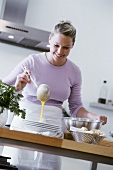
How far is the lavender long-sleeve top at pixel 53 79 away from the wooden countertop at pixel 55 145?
704 millimetres

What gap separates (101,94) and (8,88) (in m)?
2.57

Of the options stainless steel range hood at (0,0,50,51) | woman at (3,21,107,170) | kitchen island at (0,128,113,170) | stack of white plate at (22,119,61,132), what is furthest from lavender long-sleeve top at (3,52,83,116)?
stainless steel range hood at (0,0,50,51)

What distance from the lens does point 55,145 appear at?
4.21 feet

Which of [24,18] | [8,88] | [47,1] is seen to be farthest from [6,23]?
[8,88]

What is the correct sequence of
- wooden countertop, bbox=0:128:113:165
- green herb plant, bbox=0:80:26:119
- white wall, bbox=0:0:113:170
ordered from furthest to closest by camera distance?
white wall, bbox=0:0:113:170, green herb plant, bbox=0:80:26:119, wooden countertop, bbox=0:128:113:165

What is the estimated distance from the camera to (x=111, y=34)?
4055 millimetres

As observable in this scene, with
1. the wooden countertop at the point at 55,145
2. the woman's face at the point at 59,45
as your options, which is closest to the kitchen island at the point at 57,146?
the wooden countertop at the point at 55,145

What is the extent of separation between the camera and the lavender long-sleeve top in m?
2.01

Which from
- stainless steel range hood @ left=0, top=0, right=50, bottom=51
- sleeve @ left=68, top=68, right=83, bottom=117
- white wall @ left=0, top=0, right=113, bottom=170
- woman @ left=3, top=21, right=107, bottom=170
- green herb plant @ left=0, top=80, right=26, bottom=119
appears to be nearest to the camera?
green herb plant @ left=0, top=80, right=26, bottom=119

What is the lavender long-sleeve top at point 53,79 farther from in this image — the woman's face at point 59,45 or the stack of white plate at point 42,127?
the stack of white plate at point 42,127

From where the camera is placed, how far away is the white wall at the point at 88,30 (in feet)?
12.5

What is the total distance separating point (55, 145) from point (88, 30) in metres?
2.87

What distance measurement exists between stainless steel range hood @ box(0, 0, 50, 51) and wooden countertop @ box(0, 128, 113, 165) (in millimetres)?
2049

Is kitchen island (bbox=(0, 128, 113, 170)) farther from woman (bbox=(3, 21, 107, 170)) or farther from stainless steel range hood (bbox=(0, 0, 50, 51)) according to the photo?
stainless steel range hood (bbox=(0, 0, 50, 51))
